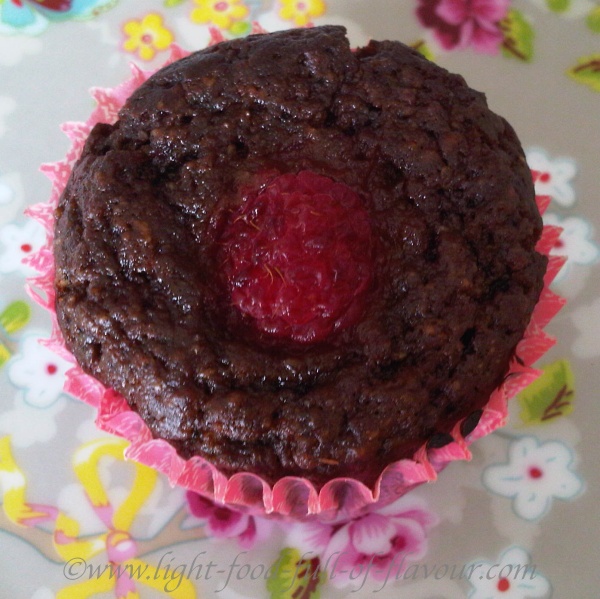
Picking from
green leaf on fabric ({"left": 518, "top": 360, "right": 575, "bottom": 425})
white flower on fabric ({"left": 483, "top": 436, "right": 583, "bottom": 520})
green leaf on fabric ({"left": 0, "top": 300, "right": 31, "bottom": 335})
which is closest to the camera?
white flower on fabric ({"left": 483, "top": 436, "right": 583, "bottom": 520})

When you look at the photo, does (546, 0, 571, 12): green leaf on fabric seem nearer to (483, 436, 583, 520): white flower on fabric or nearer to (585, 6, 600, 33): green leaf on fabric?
(585, 6, 600, 33): green leaf on fabric

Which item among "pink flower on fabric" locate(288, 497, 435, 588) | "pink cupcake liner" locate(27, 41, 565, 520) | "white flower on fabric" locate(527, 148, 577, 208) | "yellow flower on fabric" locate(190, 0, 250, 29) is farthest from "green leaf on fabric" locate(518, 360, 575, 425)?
"yellow flower on fabric" locate(190, 0, 250, 29)

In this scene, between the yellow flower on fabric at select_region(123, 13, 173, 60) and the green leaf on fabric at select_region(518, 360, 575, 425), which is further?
the yellow flower on fabric at select_region(123, 13, 173, 60)

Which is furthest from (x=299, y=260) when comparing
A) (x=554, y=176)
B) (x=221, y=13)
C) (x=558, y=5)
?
(x=558, y=5)

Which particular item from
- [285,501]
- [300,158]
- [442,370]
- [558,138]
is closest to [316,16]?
[558,138]

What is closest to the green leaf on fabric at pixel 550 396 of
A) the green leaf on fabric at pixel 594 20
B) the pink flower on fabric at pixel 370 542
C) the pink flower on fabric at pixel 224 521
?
the pink flower on fabric at pixel 370 542

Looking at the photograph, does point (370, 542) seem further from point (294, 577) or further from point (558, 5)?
point (558, 5)

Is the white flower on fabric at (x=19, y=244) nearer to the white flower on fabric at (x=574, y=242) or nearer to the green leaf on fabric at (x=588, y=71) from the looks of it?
the white flower on fabric at (x=574, y=242)

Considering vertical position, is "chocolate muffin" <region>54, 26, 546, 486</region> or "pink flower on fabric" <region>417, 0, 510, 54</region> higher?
"pink flower on fabric" <region>417, 0, 510, 54</region>
